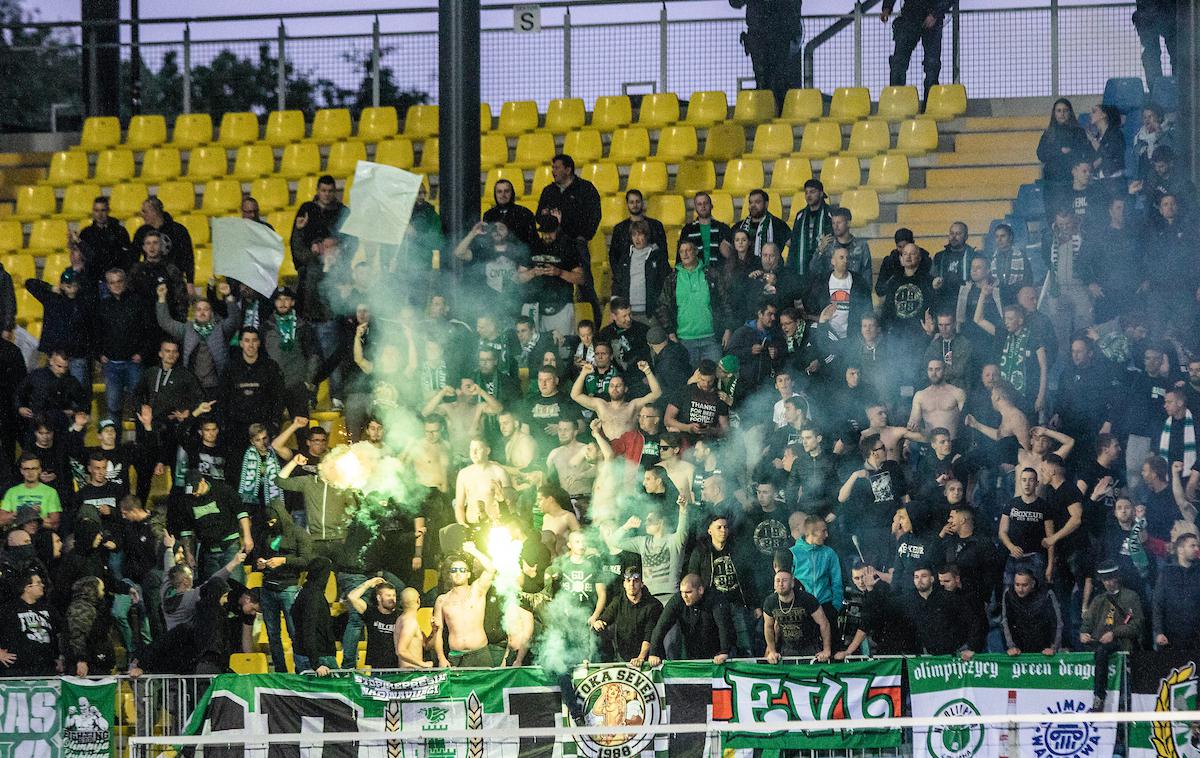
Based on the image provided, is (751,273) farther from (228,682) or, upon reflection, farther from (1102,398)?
(228,682)

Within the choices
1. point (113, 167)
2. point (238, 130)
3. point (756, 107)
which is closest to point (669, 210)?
point (756, 107)

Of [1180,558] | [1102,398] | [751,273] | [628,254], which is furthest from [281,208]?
[1180,558]

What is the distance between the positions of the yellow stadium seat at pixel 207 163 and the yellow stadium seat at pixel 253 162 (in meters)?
0.16

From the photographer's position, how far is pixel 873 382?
12898mm

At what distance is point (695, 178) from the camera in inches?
690

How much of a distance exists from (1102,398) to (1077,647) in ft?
7.14

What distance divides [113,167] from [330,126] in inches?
98.2

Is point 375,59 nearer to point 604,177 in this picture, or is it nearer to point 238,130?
point 238,130

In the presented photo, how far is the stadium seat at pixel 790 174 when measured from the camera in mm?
16938

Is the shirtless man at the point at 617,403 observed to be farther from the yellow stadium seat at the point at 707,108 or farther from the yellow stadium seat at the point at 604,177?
the yellow stadium seat at the point at 707,108

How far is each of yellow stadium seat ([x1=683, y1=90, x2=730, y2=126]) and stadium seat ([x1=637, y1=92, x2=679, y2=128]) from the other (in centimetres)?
16

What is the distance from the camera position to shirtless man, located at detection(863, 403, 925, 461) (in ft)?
40.8

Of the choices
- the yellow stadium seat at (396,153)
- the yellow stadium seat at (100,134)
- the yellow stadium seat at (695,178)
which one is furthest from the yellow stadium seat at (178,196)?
the yellow stadium seat at (695,178)

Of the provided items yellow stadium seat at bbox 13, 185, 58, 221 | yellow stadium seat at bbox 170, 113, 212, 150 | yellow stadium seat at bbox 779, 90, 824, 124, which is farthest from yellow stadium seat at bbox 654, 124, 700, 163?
yellow stadium seat at bbox 13, 185, 58, 221
